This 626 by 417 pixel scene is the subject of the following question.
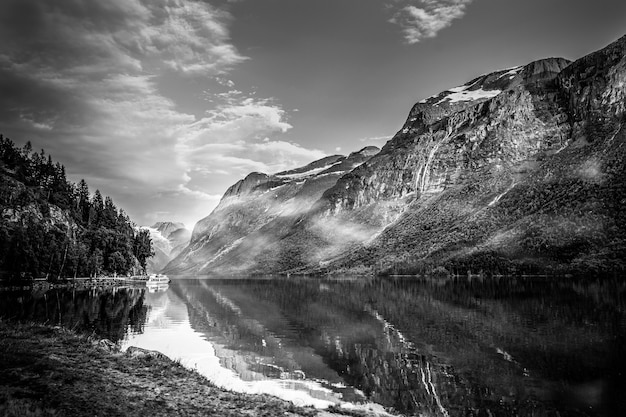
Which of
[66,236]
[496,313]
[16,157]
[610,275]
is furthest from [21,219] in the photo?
[610,275]

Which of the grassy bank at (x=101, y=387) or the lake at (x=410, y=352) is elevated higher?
the grassy bank at (x=101, y=387)

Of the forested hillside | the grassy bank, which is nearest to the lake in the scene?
the grassy bank

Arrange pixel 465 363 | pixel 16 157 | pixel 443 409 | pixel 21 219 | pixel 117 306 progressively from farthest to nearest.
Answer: pixel 16 157
pixel 21 219
pixel 117 306
pixel 465 363
pixel 443 409

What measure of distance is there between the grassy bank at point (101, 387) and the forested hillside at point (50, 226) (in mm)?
100546

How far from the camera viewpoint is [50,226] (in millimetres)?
133000

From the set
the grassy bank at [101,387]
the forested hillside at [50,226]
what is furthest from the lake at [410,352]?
the forested hillside at [50,226]

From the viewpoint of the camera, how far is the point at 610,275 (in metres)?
142

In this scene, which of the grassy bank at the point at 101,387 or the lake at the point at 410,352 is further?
the lake at the point at 410,352

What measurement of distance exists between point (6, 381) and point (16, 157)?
17666cm

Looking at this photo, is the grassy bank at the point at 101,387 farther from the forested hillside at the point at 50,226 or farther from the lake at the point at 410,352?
the forested hillside at the point at 50,226

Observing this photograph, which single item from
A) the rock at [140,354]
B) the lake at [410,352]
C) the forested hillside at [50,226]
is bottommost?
the lake at [410,352]

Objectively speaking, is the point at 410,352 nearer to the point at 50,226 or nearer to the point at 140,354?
the point at 140,354

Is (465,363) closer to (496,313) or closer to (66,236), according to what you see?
(496,313)

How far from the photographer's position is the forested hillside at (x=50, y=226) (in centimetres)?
11006
